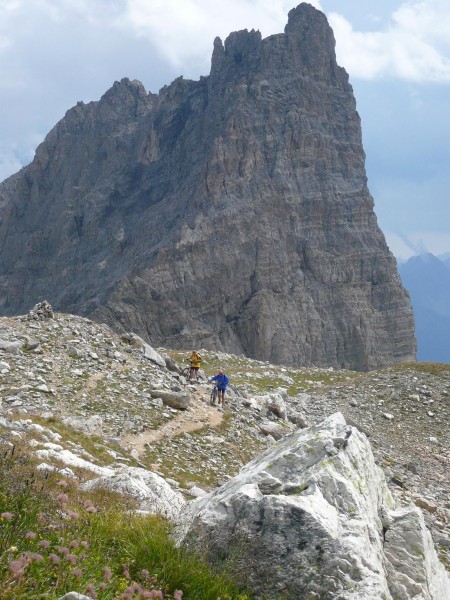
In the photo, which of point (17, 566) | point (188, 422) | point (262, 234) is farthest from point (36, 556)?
point (262, 234)

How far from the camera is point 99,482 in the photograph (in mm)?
10477

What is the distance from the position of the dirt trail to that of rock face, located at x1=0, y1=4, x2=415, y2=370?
102m

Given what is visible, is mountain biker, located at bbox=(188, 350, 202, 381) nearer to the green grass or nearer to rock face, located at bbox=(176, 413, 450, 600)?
rock face, located at bbox=(176, 413, 450, 600)

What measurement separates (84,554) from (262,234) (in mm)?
135656

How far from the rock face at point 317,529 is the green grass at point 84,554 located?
482 millimetres

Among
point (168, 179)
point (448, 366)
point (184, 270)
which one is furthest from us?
point (168, 179)

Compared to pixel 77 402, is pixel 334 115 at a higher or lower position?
higher

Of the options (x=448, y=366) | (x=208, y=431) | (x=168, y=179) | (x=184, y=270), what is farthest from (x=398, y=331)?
(x=208, y=431)

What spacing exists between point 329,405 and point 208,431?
15.6 metres

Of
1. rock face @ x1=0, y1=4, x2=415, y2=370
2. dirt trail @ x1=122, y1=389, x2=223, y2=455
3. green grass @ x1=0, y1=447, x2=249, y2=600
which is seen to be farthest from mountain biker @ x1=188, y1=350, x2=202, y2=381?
rock face @ x1=0, y1=4, x2=415, y2=370

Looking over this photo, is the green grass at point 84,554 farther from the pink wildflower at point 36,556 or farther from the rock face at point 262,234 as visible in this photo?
the rock face at point 262,234

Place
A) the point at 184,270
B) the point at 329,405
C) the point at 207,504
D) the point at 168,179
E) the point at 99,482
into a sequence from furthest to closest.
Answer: the point at 168,179, the point at 184,270, the point at 329,405, the point at 99,482, the point at 207,504

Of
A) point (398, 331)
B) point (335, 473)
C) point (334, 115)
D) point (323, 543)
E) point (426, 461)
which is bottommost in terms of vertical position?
point (426, 461)

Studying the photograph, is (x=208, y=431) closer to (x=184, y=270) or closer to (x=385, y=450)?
(x=385, y=450)
